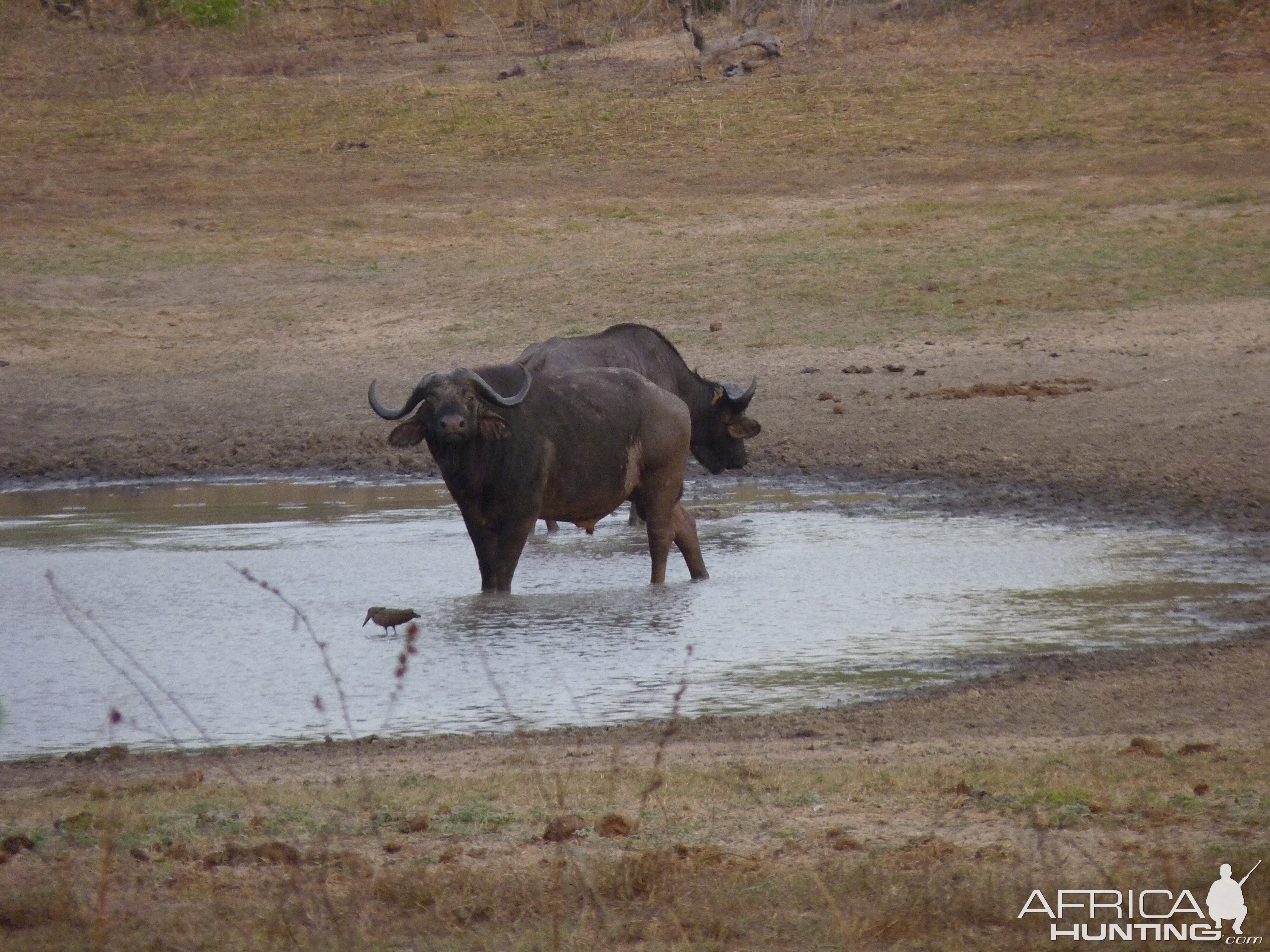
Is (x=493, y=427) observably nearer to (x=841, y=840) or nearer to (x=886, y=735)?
(x=886, y=735)

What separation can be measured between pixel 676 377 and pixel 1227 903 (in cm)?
775

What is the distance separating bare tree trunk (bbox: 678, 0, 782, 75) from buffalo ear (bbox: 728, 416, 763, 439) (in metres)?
13.6

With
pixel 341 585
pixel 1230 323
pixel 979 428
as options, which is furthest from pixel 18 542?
pixel 1230 323

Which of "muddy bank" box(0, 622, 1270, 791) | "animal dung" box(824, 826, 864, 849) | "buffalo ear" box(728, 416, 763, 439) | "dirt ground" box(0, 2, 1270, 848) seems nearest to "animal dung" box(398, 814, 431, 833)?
"muddy bank" box(0, 622, 1270, 791)

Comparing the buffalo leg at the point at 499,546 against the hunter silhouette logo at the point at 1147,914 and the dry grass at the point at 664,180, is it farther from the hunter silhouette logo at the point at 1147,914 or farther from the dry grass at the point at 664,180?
the dry grass at the point at 664,180

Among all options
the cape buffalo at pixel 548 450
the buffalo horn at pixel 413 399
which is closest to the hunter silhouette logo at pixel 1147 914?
the cape buffalo at pixel 548 450

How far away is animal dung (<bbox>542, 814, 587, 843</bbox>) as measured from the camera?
184 inches

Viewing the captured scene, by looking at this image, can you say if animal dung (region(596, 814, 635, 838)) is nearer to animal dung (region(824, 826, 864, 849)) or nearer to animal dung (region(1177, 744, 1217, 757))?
animal dung (region(824, 826, 864, 849))

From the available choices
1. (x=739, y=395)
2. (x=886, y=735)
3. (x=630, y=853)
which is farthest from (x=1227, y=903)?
(x=739, y=395)

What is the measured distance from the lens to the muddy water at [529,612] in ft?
22.8

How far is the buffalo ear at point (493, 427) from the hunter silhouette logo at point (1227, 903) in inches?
209

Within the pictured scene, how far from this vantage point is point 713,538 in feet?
34.4

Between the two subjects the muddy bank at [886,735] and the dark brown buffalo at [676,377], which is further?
the dark brown buffalo at [676,377]

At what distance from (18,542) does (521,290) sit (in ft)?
24.1
